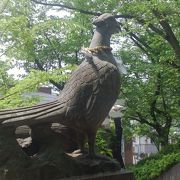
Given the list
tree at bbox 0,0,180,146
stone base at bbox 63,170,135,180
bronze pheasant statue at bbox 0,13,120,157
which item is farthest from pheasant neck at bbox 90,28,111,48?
tree at bbox 0,0,180,146

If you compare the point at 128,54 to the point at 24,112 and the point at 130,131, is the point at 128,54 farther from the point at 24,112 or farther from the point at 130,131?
the point at 24,112

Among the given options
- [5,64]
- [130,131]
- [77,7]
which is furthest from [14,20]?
[130,131]

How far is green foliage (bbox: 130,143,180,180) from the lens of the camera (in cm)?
955

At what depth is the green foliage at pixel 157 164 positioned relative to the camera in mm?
9555

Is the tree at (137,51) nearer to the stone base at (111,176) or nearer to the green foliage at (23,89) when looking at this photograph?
the green foliage at (23,89)

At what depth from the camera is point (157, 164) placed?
989cm

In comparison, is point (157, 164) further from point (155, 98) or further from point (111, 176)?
point (111, 176)

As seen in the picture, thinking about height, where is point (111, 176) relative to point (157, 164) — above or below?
above

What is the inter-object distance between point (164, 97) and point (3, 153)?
10402 millimetres

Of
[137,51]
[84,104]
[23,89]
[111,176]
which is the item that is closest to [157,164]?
[23,89]

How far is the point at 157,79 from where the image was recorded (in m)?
12.6

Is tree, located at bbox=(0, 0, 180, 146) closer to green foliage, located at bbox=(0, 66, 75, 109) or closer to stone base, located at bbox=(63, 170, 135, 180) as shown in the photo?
green foliage, located at bbox=(0, 66, 75, 109)

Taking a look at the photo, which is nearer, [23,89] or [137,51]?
[23,89]

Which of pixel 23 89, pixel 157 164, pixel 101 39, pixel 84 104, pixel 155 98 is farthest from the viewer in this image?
pixel 155 98
